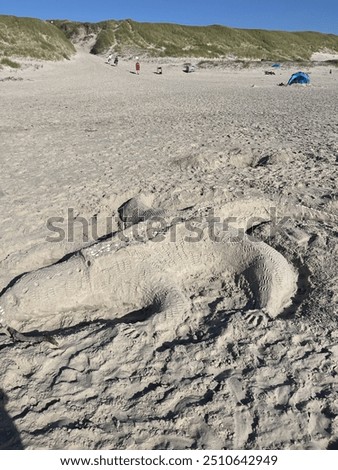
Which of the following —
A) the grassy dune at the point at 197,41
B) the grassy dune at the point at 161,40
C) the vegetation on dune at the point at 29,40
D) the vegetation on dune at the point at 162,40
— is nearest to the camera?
the vegetation on dune at the point at 29,40

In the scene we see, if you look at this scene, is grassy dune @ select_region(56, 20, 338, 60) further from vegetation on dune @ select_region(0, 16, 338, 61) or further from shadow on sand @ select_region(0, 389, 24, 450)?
shadow on sand @ select_region(0, 389, 24, 450)

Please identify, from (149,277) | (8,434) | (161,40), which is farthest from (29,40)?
(8,434)

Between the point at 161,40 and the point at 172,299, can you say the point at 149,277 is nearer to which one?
the point at 172,299

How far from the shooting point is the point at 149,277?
4.27 m

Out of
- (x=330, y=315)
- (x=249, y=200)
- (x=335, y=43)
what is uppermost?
(x=335, y=43)

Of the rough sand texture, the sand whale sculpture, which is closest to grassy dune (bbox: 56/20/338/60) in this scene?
the rough sand texture

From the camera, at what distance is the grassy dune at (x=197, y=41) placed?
53219 millimetres

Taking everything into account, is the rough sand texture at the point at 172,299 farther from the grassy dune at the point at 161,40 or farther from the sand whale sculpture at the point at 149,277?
the grassy dune at the point at 161,40

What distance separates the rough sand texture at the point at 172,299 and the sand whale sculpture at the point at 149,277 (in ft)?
0.05

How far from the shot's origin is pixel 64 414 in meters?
2.71

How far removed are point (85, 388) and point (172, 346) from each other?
0.81 metres

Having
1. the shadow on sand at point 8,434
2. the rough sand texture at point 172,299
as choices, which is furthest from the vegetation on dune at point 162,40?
the shadow on sand at point 8,434
